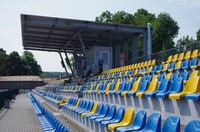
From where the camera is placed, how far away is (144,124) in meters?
4.26

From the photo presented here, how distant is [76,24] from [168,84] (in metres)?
15.4

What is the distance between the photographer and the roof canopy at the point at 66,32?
2009cm

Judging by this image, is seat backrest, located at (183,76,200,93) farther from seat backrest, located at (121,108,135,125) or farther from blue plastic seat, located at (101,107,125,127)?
blue plastic seat, located at (101,107,125,127)

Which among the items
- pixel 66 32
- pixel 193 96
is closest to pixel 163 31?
pixel 66 32

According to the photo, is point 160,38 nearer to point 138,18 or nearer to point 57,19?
point 138,18

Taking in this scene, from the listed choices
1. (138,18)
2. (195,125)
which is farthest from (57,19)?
(138,18)

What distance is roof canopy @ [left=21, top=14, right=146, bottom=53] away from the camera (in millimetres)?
20094

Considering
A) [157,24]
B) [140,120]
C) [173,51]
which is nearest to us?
[140,120]

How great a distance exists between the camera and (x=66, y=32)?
24031 millimetres

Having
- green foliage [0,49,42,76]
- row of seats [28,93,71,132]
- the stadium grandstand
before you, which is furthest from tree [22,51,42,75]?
row of seats [28,93,71,132]

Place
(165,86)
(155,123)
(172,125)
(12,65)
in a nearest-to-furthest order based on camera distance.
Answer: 1. (172,125)
2. (155,123)
3. (165,86)
4. (12,65)

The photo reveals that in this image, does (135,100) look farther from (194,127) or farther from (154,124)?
(194,127)

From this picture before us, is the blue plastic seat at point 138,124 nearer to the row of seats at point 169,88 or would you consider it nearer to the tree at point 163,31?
the row of seats at point 169,88

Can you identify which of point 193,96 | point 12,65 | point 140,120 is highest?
point 12,65
